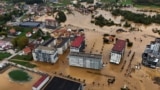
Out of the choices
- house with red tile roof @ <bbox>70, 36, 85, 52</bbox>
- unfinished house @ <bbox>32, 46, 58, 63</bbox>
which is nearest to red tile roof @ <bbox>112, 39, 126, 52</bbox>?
house with red tile roof @ <bbox>70, 36, 85, 52</bbox>

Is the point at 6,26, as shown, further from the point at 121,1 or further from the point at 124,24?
the point at 121,1

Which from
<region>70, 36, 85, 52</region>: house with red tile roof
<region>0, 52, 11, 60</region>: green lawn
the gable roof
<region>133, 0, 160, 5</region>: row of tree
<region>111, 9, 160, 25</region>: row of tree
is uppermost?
<region>133, 0, 160, 5</region>: row of tree

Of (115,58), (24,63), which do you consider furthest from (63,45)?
(115,58)

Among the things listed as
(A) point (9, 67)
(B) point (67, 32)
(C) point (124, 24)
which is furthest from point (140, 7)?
(A) point (9, 67)

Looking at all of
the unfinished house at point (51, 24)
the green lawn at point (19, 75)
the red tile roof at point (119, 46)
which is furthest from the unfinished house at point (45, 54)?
the unfinished house at point (51, 24)

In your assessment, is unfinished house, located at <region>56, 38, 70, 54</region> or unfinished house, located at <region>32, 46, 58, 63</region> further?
unfinished house, located at <region>56, 38, 70, 54</region>

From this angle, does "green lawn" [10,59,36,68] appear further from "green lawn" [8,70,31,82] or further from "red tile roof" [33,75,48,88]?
"red tile roof" [33,75,48,88]
